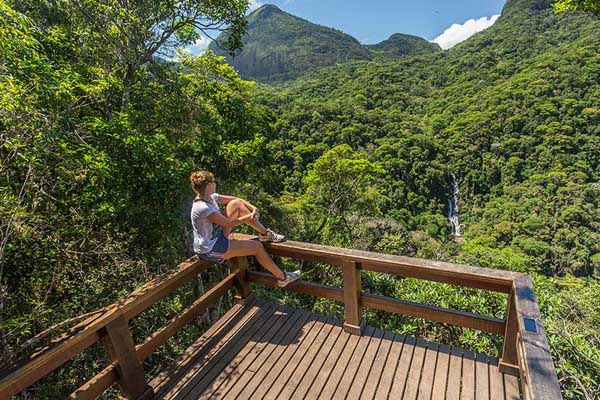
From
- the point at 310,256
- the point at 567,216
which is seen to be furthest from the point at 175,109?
the point at 567,216

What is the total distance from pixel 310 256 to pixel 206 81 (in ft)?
22.4

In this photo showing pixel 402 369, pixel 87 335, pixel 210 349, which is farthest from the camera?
pixel 210 349

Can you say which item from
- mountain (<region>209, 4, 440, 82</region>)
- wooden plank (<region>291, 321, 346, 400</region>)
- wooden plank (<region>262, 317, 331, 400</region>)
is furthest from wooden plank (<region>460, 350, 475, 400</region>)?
mountain (<region>209, 4, 440, 82</region>)

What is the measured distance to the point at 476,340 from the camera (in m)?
4.36

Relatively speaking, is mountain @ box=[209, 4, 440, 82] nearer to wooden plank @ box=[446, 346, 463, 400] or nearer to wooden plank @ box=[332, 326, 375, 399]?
wooden plank @ box=[332, 326, 375, 399]

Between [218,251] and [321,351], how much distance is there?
1.13 metres

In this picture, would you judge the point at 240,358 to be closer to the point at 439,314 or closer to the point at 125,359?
the point at 125,359

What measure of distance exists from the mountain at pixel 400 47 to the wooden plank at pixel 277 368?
107580 millimetres

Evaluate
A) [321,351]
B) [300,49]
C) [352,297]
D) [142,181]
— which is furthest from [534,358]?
[300,49]

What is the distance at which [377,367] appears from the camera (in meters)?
2.16

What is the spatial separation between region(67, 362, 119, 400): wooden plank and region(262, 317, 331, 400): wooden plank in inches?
36.2

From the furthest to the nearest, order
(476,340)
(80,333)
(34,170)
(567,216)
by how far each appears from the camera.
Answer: (567,216) < (476,340) < (34,170) < (80,333)

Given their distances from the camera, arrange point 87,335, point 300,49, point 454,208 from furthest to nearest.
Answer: point 300,49 → point 454,208 → point 87,335

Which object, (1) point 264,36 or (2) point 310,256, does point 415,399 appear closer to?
(2) point 310,256
